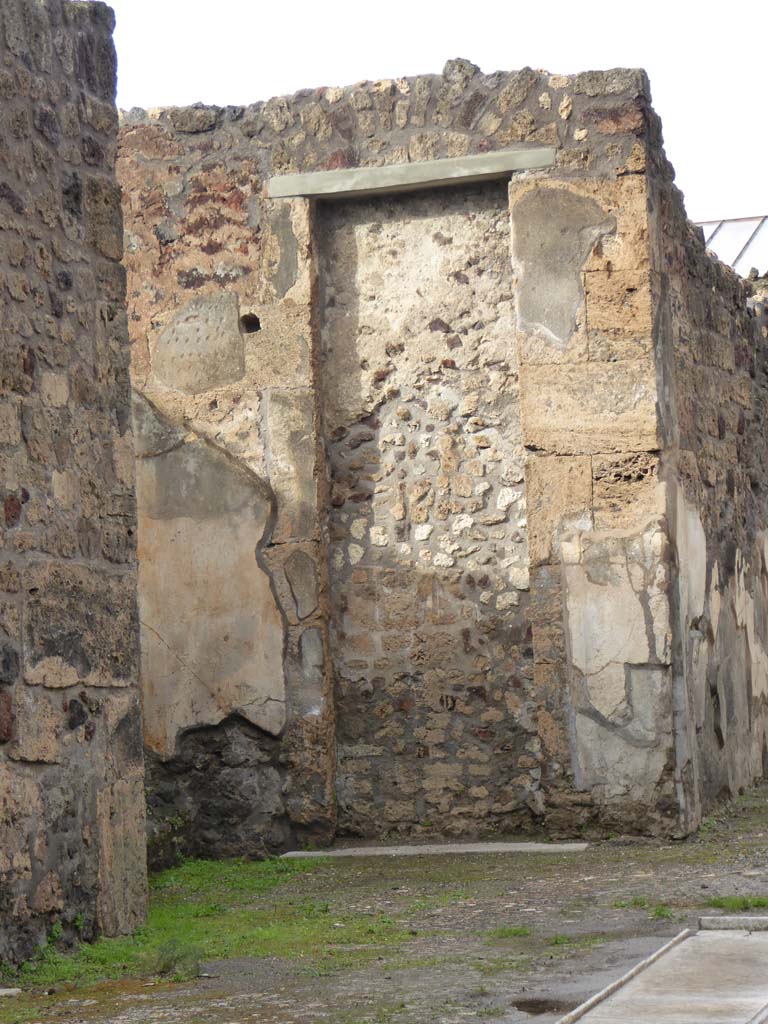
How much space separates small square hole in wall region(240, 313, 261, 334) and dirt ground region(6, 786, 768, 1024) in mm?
2347

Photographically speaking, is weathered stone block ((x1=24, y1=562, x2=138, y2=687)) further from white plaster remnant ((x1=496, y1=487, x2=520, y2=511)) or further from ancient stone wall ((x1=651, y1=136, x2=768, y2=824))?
ancient stone wall ((x1=651, y1=136, x2=768, y2=824))

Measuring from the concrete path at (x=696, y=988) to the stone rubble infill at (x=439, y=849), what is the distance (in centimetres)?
229

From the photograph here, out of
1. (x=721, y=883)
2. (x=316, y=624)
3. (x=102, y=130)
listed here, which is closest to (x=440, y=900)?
(x=721, y=883)

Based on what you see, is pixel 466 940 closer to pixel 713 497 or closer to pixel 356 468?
pixel 356 468

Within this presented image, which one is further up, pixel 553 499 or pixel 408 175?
pixel 408 175

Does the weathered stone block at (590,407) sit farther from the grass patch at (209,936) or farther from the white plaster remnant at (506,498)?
the grass patch at (209,936)

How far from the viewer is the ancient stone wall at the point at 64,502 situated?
4.29 m

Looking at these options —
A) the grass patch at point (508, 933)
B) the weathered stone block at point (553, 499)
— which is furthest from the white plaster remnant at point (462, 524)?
the grass patch at point (508, 933)

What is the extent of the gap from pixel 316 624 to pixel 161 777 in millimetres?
949

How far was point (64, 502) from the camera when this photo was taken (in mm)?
4574

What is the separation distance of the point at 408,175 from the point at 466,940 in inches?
144

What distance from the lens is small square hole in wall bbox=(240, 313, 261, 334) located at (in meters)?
7.05

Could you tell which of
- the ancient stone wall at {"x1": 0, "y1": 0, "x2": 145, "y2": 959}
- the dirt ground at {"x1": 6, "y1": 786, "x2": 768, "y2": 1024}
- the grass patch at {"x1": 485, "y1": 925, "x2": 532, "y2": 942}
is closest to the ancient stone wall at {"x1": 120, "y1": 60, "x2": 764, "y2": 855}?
the dirt ground at {"x1": 6, "y1": 786, "x2": 768, "y2": 1024}

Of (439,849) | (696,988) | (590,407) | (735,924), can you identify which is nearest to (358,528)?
(590,407)
